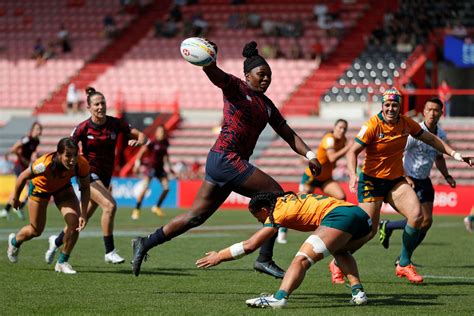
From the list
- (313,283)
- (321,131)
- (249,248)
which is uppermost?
(249,248)

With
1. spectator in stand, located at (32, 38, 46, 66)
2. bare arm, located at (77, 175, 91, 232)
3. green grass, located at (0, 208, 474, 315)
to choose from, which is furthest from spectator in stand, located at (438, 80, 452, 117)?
bare arm, located at (77, 175, 91, 232)

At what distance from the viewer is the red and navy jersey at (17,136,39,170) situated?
24859mm

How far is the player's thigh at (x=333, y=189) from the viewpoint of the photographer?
18.8 m

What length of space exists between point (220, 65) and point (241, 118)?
29.0 meters

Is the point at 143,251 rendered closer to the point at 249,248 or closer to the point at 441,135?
the point at 249,248

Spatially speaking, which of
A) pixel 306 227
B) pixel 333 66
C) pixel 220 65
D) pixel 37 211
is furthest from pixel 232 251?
pixel 220 65

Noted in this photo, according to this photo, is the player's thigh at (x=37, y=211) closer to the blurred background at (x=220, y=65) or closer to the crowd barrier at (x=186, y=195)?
the crowd barrier at (x=186, y=195)

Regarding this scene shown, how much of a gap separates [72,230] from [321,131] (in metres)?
22.6

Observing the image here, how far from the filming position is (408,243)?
1329 cm

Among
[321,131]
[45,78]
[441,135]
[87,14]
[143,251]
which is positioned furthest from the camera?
[87,14]

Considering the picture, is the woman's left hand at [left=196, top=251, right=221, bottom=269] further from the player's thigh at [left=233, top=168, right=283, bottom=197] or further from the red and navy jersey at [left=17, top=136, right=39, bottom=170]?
the red and navy jersey at [left=17, top=136, right=39, bottom=170]

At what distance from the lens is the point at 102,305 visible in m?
10.3

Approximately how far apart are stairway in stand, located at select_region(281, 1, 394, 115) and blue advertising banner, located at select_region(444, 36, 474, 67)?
3461 millimetres

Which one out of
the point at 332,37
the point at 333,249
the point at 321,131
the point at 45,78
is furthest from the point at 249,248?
the point at 45,78
